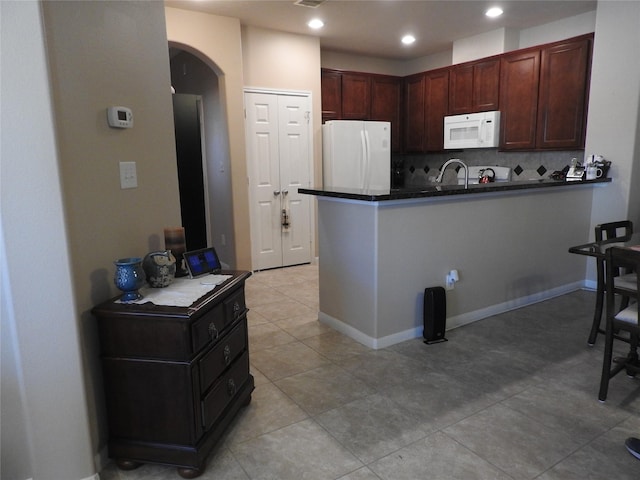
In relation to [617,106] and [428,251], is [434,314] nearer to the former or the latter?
[428,251]

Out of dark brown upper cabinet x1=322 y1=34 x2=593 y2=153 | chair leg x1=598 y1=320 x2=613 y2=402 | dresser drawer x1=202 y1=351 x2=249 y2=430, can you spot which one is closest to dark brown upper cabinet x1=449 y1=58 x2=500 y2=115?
dark brown upper cabinet x1=322 y1=34 x2=593 y2=153

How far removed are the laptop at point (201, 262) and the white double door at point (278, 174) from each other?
2.86 metres

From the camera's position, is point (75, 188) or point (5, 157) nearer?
point (5, 157)

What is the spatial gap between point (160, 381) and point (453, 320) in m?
2.33

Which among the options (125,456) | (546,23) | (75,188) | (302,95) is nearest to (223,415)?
(125,456)

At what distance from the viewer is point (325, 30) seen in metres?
4.92

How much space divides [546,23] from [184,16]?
398 cm

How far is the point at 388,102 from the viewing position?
6.16 m

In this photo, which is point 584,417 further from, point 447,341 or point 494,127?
point 494,127

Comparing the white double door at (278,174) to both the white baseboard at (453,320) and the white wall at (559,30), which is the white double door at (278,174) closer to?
the white baseboard at (453,320)

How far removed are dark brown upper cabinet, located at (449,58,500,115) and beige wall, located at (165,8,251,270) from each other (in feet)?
9.03

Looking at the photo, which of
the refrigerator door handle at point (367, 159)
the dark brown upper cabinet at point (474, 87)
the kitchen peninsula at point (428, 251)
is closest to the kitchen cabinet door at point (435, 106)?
the dark brown upper cabinet at point (474, 87)

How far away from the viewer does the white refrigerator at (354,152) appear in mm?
5289

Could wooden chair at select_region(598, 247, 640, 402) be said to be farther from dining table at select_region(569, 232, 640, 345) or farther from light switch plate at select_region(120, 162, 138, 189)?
Answer: light switch plate at select_region(120, 162, 138, 189)
